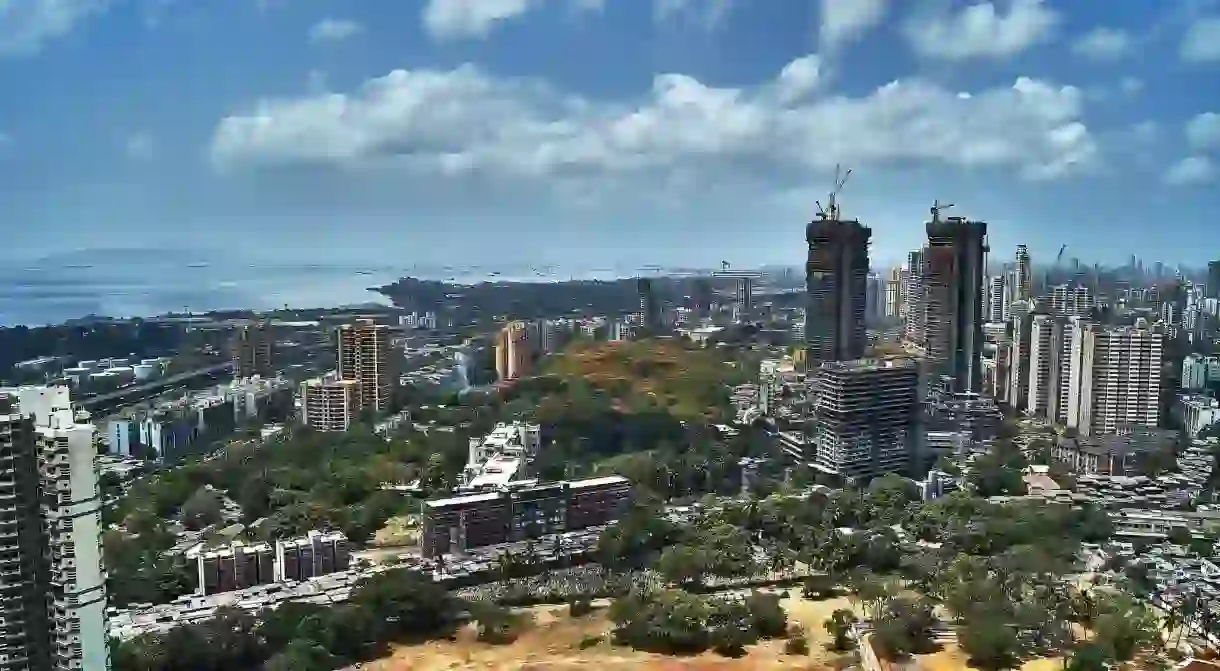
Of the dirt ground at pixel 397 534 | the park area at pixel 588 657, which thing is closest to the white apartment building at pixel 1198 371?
the park area at pixel 588 657

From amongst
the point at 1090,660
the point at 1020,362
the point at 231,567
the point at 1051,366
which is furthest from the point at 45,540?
the point at 1020,362

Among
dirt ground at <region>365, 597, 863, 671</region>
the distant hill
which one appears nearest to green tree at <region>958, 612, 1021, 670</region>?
dirt ground at <region>365, 597, 863, 671</region>

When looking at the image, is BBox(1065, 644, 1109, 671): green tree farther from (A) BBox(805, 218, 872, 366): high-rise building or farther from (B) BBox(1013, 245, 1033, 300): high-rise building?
(A) BBox(805, 218, 872, 366): high-rise building

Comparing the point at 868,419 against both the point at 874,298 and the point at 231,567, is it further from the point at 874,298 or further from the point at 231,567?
the point at 231,567

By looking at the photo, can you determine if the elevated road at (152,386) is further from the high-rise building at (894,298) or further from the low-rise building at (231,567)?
the high-rise building at (894,298)

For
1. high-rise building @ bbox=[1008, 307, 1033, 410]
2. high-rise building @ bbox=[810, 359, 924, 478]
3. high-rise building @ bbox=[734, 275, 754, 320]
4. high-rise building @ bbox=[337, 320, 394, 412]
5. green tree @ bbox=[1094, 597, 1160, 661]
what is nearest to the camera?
green tree @ bbox=[1094, 597, 1160, 661]

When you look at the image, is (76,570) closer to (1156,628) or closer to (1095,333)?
(1156,628)
